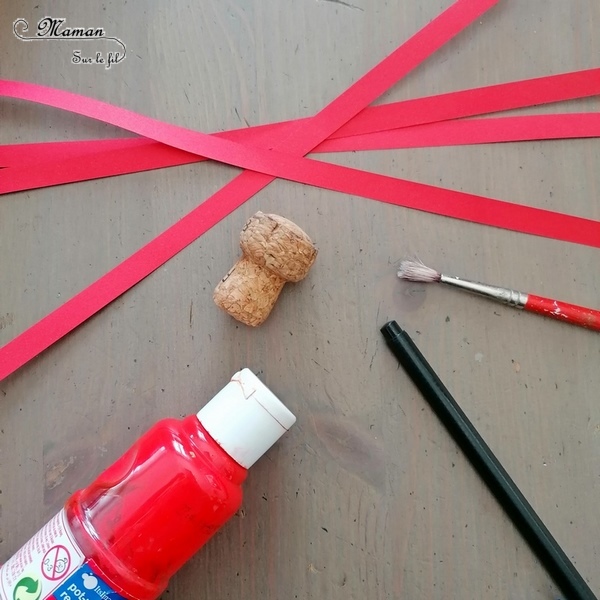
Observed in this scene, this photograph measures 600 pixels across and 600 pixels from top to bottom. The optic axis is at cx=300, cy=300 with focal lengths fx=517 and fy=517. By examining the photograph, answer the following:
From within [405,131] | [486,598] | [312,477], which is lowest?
[486,598]

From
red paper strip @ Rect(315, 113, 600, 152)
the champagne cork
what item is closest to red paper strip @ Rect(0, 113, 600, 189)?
red paper strip @ Rect(315, 113, 600, 152)

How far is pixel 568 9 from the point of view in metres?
0.60

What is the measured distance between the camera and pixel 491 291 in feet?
1.85

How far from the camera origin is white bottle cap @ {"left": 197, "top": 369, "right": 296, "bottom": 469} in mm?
472

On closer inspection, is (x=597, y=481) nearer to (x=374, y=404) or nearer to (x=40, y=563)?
(x=374, y=404)

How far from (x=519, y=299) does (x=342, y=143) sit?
10.3 inches

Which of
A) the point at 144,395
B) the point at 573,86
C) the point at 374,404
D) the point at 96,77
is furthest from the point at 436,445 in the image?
the point at 96,77

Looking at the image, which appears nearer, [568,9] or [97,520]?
[97,520]

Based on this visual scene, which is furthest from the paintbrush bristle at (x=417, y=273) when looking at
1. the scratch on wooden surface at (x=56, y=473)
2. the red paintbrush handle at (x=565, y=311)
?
the scratch on wooden surface at (x=56, y=473)

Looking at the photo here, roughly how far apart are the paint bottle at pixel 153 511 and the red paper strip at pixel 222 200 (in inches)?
6.9

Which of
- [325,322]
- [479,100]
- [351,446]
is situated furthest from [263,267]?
[479,100]

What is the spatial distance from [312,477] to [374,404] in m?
0.10

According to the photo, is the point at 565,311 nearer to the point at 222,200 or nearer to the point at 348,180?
the point at 348,180

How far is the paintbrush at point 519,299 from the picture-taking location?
1.85ft
